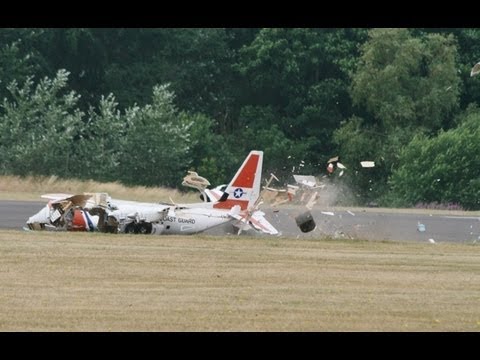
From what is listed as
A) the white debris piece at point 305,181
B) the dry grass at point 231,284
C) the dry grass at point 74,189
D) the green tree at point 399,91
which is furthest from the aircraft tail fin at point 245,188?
the green tree at point 399,91

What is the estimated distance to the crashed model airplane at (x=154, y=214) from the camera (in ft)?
92.9

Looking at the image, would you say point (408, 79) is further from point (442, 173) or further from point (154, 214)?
point (154, 214)

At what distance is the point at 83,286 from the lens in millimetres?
19359

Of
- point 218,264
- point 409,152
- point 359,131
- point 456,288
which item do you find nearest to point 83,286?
point 218,264

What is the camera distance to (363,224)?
113 ft

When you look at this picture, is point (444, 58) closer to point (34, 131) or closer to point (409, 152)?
point (409, 152)

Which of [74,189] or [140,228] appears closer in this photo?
[140,228]

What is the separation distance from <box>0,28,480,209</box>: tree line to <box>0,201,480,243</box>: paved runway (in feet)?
35.5

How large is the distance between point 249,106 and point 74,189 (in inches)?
815

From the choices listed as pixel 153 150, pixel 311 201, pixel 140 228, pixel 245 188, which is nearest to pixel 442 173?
pixel 153 150

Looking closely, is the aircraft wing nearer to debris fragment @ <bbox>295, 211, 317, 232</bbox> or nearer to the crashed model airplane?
the crashed model airplane

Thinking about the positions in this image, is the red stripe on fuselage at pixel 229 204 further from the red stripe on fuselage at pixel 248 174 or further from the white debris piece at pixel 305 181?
the white debris piece at pixel 305 181

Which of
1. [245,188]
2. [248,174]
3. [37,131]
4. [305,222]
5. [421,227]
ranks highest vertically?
[248,174]

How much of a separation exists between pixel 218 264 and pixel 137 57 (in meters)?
45.6
